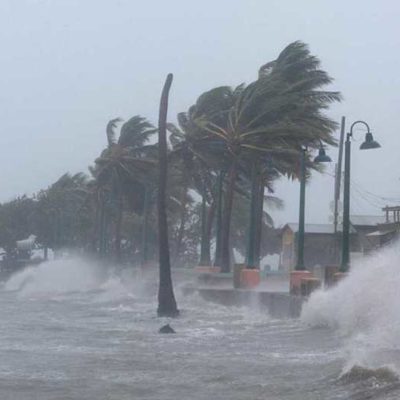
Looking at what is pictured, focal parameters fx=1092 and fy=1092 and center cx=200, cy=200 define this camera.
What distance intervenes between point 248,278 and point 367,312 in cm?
1804

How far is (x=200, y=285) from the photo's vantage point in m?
44.6

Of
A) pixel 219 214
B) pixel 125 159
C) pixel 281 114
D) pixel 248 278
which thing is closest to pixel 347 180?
pixel 248 278

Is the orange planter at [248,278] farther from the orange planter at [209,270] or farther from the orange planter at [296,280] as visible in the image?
the orange planter at [209,270]

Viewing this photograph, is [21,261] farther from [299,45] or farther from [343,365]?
[343,365]

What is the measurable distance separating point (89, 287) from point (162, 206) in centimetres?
3690

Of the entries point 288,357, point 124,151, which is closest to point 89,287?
point 124,151

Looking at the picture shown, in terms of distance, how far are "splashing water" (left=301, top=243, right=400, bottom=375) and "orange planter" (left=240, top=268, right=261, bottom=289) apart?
12302 millimetres

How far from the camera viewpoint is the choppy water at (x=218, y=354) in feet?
40.8

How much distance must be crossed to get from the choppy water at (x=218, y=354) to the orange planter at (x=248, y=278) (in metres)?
6.29

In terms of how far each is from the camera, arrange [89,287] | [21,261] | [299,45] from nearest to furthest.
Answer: [299,45], [89,287], [21,261]

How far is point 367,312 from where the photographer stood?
2062 centimetres

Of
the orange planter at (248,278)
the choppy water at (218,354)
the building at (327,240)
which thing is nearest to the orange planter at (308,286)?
the choppy water at (218,354)

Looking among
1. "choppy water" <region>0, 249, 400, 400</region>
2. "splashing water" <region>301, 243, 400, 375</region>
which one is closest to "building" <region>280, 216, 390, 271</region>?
"choppy water" <region>0, 249, 400, 400</region>

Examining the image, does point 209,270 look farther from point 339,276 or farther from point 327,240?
point 339,276
